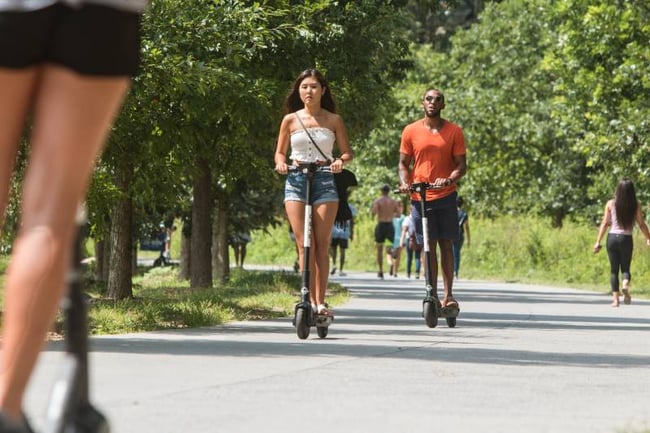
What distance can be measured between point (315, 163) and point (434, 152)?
8.14 feet

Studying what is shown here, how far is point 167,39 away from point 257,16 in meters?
0.94

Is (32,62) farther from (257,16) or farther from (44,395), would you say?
(257,16)

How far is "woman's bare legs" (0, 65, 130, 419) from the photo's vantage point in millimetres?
3146

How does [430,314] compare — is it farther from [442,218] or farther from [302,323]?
[302,323]

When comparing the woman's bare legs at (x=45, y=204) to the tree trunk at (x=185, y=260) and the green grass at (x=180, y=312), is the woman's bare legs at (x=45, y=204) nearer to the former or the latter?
the green grass at (x=180, y=312)

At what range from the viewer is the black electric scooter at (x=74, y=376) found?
3.31 meters

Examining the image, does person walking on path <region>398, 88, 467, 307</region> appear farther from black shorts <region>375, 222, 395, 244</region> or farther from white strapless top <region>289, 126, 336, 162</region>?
black shorts <region>375, 222, 395, 244</region>

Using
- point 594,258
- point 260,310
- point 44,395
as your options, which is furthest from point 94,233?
point 594,258

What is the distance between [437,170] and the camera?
46.3ft

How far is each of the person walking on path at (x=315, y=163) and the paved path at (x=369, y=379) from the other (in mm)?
619

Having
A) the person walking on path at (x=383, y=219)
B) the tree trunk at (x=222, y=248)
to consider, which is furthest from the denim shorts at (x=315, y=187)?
the person walking on path at (x=383, y=219)

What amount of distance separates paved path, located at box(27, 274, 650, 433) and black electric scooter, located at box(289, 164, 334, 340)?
0.46ft

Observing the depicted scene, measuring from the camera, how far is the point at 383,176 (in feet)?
209

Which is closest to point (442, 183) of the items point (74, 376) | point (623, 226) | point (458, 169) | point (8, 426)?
point (458, 169)
